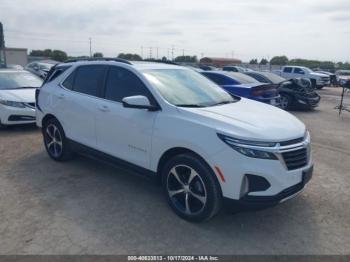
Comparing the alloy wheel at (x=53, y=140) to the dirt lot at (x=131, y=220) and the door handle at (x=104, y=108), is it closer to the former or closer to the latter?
the dirt lot at (x=131, y=220)

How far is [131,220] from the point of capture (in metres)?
3.74

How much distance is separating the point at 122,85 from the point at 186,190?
168 cm

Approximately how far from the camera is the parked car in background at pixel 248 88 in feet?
31.9

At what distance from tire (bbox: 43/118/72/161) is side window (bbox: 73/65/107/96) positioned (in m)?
0.82

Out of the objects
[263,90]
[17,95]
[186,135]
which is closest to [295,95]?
[263,90]

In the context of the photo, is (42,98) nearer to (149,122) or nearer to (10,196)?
(10,196)

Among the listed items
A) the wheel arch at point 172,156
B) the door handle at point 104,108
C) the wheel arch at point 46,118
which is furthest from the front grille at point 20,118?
the wheel arch at point 172,156

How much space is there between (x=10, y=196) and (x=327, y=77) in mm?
26655

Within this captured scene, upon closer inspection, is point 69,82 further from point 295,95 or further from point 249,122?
point 295,95

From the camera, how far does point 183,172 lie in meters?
3.69

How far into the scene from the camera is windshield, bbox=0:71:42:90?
859cm

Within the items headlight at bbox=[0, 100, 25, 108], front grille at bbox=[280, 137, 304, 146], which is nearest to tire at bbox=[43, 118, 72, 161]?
headlight at bbox=[0, 100, 25, 108]

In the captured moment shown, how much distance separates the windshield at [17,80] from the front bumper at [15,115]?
3.24 feet

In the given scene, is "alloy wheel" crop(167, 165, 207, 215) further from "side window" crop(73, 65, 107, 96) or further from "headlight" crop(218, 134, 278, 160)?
"side window" crop(73, 65, 107, 96)
